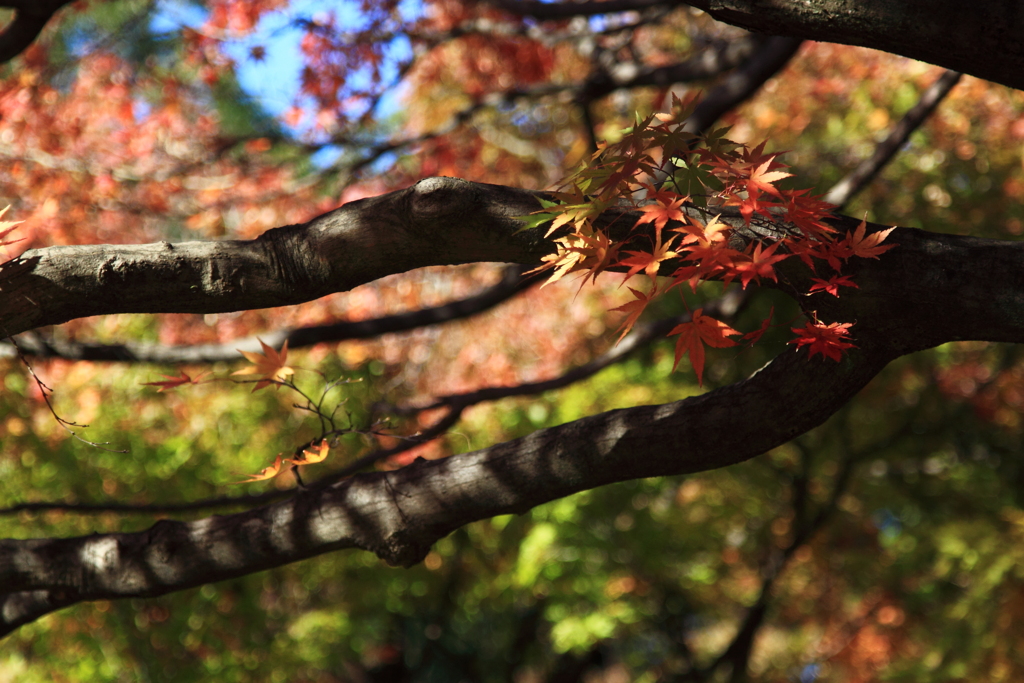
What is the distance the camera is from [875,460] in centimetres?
629

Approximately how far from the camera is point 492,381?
26.1ft

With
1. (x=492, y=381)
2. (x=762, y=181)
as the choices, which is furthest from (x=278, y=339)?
(x=492, y=381)

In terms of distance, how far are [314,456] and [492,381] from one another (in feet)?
20.0

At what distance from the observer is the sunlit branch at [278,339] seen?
3.07 m

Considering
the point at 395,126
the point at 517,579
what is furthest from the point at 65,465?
the point at 395,126

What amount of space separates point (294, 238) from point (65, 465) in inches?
143

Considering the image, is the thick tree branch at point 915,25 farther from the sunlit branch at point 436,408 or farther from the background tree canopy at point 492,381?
the sunlit branch at point 436,408

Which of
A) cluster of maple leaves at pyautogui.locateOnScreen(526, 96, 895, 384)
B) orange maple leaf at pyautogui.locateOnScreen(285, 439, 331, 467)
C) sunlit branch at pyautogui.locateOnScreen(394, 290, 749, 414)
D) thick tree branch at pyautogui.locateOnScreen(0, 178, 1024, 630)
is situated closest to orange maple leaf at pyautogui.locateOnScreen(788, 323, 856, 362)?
cluster of maple leaves at pyautogui.locateOnScreen(526, 96, 895, 384)

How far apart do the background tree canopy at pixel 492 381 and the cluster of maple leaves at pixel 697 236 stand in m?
0.10

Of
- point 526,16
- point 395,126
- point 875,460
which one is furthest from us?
point 395,126

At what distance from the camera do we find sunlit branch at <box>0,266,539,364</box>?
10.1ft

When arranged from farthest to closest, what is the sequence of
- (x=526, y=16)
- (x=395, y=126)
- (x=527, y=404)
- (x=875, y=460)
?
(x=395, y=126) → (x=875, y=460) → (x=527, y=404) → (x=526, y=16)

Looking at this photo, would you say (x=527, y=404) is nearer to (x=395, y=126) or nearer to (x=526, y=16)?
(x=526, y=16)

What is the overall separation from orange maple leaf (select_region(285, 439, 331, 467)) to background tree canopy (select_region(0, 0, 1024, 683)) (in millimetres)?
22
